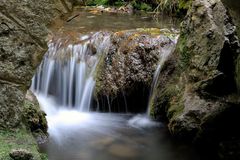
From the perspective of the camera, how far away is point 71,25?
1040 cm

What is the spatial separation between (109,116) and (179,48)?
1.73 metres

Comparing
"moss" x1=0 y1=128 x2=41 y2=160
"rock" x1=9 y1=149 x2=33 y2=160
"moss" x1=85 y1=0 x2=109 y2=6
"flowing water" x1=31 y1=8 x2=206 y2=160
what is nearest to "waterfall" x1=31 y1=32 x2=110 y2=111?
"flowing water" x1=31 y1=8 x2=206 y2=160

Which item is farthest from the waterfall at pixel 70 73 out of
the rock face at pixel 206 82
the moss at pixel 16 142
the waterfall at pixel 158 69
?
the moss at pixel 16 142

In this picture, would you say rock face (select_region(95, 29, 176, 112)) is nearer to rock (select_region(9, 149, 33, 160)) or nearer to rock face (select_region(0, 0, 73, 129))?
rock face (select_region(0, 0, 73, 129))

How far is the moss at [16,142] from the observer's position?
12.2 feet

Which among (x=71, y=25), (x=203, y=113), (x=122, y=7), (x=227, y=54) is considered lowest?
(x=203, y=113)

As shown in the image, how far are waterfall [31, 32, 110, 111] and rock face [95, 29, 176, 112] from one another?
262mm

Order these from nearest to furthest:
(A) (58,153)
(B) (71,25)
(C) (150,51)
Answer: (A) (58,153)
(C) (150,51)
(B) (71,25)

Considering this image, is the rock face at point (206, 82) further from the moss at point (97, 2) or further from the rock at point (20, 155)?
the moss at point (97, 2)

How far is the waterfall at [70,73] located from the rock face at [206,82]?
172cm

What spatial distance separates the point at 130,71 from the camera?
25.6 feet

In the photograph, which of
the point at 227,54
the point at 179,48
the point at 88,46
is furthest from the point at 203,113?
the point at 88,46

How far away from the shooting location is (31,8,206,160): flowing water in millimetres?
6070

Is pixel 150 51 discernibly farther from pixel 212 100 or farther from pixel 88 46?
pixel 212 100
